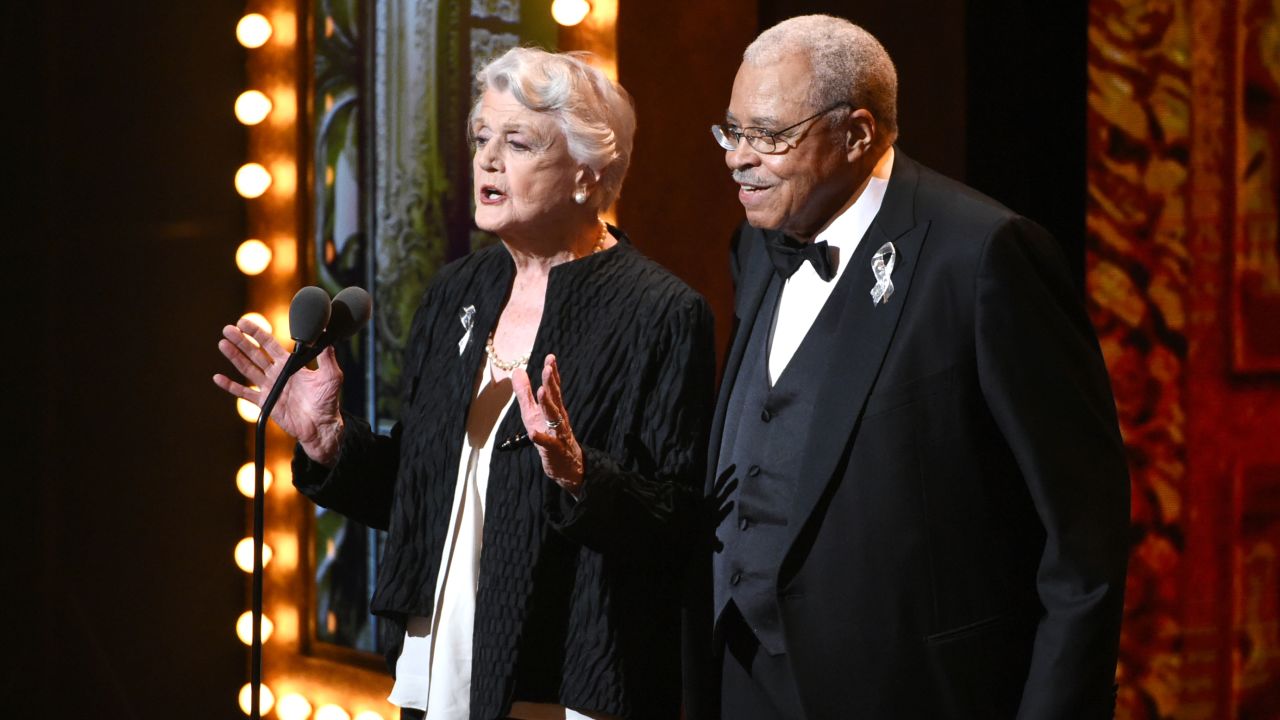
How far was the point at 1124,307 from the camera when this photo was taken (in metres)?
3.01

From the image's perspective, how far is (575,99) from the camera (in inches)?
90.8

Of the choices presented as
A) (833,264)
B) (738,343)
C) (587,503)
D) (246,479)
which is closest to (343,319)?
(587,503)

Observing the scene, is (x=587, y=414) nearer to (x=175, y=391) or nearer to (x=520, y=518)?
(x=520, y=518)

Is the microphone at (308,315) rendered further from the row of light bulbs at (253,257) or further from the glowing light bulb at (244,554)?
the glowing light bulb at (244,554)

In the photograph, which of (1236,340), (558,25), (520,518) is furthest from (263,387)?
(1236,340)

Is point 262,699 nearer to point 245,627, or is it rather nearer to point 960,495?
point 245,627

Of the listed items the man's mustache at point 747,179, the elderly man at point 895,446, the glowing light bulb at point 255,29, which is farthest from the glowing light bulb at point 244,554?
the man's mustache at point 747,179

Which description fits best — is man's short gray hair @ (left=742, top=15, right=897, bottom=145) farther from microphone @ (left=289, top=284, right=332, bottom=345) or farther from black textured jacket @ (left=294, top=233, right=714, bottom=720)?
microphone @ (left=289, top=284, right=332, bottom=345)

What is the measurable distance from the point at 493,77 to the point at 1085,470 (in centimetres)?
113

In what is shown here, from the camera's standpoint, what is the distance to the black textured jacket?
7.05 feet

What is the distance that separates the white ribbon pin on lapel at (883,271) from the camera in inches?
73.9

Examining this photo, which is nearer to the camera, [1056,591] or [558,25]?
[1056,591]

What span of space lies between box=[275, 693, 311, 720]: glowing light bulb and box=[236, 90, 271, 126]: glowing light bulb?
152cm

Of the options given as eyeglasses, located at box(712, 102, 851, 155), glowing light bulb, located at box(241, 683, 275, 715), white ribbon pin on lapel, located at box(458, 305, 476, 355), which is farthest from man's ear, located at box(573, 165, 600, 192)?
glowing light bulb, located at box(241, 683, 275, 715)
